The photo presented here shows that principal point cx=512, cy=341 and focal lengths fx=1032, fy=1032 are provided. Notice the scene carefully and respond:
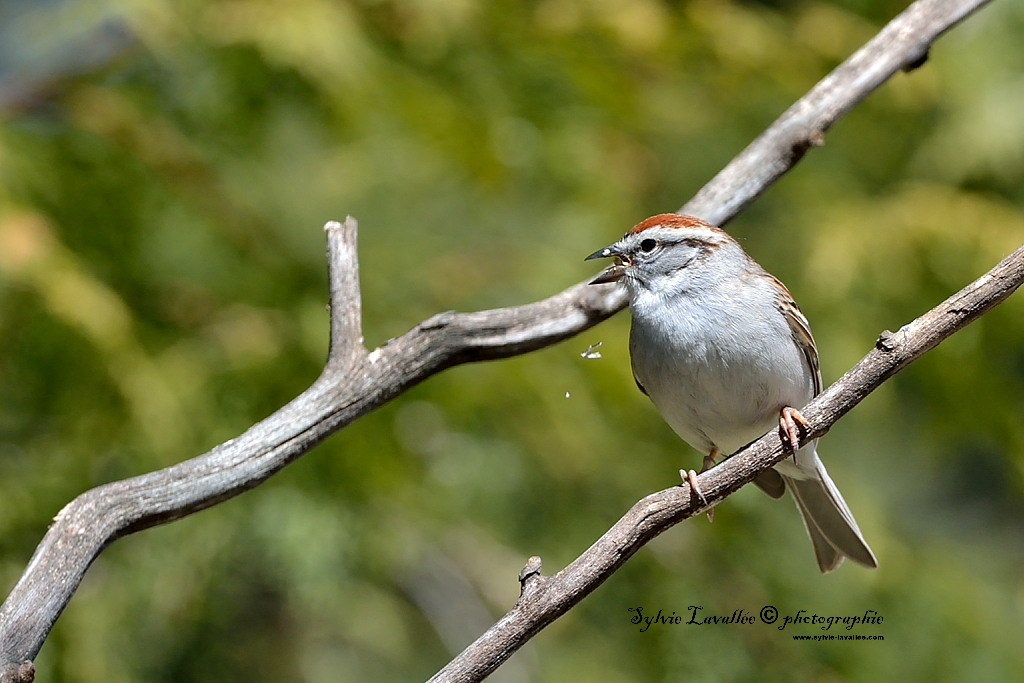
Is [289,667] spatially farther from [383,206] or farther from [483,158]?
[483,158]

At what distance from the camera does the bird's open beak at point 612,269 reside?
2.65 metres

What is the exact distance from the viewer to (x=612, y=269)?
2727mm

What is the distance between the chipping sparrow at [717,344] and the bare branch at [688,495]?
291 millimetres

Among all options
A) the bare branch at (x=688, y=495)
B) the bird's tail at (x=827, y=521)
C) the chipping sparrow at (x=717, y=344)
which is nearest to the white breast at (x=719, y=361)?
the chipping sparrow at (x=717, y=344)

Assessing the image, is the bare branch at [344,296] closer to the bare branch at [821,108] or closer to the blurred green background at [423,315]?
the bare branch at [821,108]

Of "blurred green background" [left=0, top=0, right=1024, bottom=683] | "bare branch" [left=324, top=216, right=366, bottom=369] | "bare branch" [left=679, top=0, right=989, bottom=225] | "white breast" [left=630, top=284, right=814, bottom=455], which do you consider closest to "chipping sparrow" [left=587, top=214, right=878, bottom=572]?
"white breast" [left=630, top=284, right=814, bottom=455]

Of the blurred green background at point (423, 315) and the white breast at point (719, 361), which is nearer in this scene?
the white breast at point (719, 361)

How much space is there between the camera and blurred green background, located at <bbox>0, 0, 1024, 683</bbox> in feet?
12.0

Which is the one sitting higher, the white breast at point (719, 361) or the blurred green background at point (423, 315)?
the blurred green background at point (423, 315)

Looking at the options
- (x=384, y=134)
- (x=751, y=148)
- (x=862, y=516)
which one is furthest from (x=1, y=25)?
(x=862, y=516)

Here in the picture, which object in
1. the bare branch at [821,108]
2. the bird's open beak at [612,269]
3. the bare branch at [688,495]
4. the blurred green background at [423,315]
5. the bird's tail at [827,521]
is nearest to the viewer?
the bare branch at [688,495]

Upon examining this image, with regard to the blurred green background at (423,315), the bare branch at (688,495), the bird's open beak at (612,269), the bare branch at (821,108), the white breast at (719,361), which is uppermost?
the blurred green background at (423,315)

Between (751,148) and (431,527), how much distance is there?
189 cm

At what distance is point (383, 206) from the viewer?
14.0 feet
